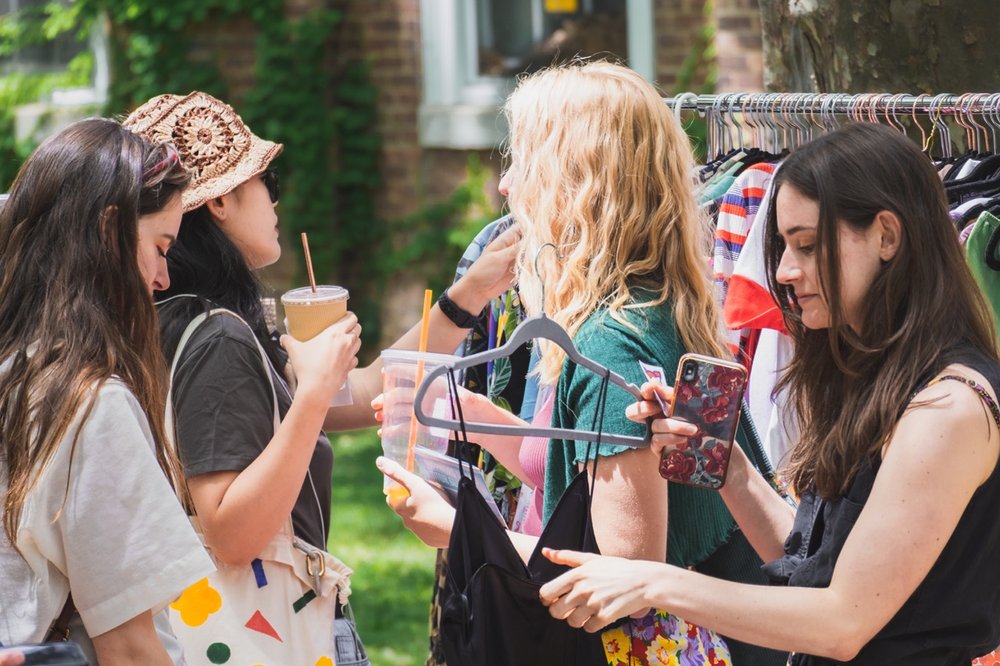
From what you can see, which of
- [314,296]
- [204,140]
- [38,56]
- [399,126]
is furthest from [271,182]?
[38,56]

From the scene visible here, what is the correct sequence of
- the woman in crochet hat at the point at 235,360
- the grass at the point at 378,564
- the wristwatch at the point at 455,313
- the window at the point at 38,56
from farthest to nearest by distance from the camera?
the window at the point at 38,56
the grass at the point at 378,564
the wristwatch at the point at 455,313
the woman in crochet hat at the point at 235,360

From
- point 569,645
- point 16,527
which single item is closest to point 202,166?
point 16,527

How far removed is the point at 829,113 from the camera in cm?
292

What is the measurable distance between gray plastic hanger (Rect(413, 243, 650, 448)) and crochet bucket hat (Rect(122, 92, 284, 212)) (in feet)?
2.75

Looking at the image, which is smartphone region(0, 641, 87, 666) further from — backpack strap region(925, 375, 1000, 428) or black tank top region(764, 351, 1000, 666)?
backpack strap region(925, 375, 1000, 428)

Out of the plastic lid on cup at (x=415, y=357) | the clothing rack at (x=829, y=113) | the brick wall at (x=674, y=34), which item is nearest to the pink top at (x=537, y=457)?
the plastic lid on cup at (x=415, y=357)

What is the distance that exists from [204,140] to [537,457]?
3.26 feet

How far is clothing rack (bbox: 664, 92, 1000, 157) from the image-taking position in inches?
104

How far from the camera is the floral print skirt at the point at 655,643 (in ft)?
7.16

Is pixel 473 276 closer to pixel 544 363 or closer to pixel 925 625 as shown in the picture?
pixel 544 363

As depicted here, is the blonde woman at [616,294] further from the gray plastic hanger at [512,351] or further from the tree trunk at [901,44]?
the tree trunk at [901,44]

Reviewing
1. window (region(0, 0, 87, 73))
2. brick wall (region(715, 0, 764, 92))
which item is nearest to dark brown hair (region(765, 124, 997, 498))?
brick wall (region(715, 0, 764, 92))

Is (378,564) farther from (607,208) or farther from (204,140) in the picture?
(607,208)

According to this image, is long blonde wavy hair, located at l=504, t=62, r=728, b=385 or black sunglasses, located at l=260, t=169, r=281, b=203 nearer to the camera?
long blonde wavy hair, located at l=504, t=62, r=728, b=385
